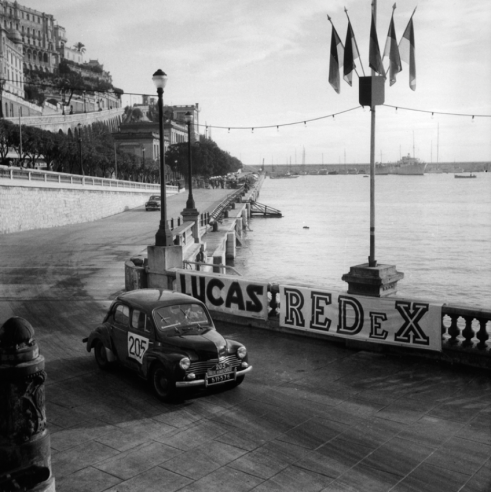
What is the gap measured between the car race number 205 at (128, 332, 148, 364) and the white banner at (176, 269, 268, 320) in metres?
4.71

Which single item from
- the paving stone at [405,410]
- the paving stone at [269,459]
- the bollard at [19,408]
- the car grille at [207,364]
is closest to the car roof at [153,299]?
the car grille at [207,364]

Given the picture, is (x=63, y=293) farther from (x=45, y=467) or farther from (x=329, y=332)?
(x=45, y=467)

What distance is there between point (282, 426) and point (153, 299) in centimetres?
356

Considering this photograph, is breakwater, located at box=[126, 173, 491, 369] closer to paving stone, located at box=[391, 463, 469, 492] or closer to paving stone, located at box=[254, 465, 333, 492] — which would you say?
paving stone, located at box=[391, 463, 469, 492]

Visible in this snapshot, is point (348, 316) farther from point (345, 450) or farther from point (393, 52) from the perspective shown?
point (393, 52)

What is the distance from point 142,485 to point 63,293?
13.8 meters

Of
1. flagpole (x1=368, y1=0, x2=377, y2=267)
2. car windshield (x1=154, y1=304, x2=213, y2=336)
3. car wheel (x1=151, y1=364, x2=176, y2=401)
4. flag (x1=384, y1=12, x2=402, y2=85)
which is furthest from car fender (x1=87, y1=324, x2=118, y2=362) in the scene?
flag (x1=384, y1=12, x2=402, y2=85)

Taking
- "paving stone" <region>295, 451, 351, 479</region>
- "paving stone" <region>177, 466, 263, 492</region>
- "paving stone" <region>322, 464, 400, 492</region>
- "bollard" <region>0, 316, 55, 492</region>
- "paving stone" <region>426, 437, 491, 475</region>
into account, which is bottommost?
"paving stone" <region>426, 437, 491, 475</region>

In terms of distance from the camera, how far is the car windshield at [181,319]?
1087 cm

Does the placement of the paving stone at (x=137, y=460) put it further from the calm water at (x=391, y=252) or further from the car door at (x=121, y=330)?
the calm water at (x=391, y=252)

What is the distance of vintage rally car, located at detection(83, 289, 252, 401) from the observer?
10.1 m

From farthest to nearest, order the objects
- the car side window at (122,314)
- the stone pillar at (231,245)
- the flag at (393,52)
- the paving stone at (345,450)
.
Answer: the stone pillar at (231,245), the flag at (393,52), the car side window at (122,314), the paving stone at (345,450)

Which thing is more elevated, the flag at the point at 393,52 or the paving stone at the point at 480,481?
the flag at the point at 393,52

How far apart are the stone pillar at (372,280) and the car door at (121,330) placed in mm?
4688
